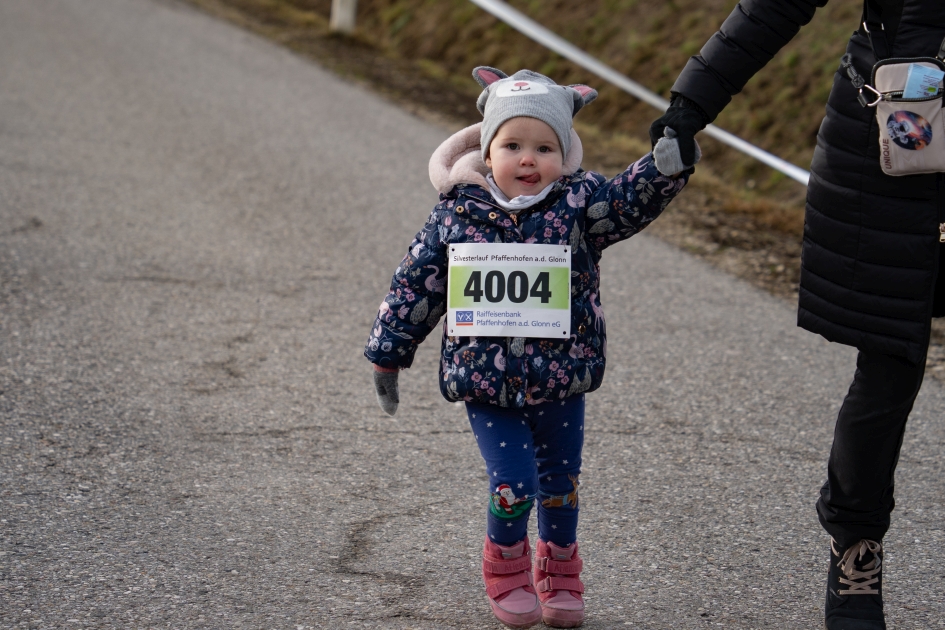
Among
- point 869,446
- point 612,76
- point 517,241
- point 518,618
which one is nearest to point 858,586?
point 869,446

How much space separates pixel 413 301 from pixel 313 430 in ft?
4.86

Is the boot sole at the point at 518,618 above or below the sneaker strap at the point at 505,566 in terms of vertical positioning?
below

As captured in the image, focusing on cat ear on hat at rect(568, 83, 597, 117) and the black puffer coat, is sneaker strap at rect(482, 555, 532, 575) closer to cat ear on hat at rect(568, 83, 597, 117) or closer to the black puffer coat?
the black puffer coat

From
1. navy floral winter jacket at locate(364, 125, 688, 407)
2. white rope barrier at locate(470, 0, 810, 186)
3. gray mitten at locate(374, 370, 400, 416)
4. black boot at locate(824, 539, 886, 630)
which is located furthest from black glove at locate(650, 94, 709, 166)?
white rope barrier at locate(470, 0, 810, 186)

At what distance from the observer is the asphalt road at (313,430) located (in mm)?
3176

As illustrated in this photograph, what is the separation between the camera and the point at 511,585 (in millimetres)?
2992

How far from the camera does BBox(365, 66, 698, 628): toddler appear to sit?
2883 mm

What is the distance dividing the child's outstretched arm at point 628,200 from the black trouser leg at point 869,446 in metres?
0.66

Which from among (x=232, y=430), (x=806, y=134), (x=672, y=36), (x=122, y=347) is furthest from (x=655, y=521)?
(x=672, y=36)

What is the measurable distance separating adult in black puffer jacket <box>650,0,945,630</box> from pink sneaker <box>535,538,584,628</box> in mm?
676

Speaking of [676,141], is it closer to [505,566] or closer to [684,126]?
[684,126]

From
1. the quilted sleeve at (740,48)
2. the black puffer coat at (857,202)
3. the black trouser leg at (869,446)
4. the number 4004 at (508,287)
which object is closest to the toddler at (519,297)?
the number 4004 at (508,287)

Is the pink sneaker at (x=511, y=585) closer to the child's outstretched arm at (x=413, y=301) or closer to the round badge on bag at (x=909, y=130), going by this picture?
the child's outstretched arm at (x=413, y=301)

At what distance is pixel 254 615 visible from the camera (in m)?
2.99
